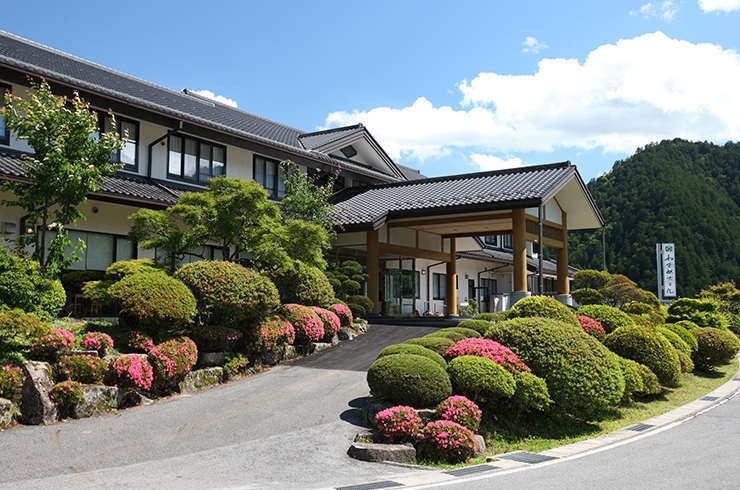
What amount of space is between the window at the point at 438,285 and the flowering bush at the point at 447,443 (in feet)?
66.8

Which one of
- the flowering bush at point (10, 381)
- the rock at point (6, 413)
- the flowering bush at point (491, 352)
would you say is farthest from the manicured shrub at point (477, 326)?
the rock at point (6, 413)

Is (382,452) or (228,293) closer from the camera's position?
Answer: (382,452)

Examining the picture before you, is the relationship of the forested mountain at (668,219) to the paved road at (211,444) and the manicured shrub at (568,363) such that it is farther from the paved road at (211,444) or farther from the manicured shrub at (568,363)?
the paved road at (211,444)

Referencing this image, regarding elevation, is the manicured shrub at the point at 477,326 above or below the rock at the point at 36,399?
above

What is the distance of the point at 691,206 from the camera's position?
52.9m

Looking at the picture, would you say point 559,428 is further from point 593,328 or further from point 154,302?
point 154,302

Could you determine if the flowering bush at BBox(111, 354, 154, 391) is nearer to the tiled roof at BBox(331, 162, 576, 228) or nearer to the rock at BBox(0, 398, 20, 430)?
the rock at BBox(0, 398, 20, 430)

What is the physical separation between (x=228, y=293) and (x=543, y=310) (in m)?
6.21

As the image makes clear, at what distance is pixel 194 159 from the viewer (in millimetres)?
19375

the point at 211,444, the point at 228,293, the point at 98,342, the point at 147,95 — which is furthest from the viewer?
the point at 147,95

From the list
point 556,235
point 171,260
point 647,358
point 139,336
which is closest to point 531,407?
point 647,358

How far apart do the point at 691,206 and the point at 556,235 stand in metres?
36.3

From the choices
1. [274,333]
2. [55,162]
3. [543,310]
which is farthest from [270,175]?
[543,310]

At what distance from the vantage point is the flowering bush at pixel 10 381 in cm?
855
